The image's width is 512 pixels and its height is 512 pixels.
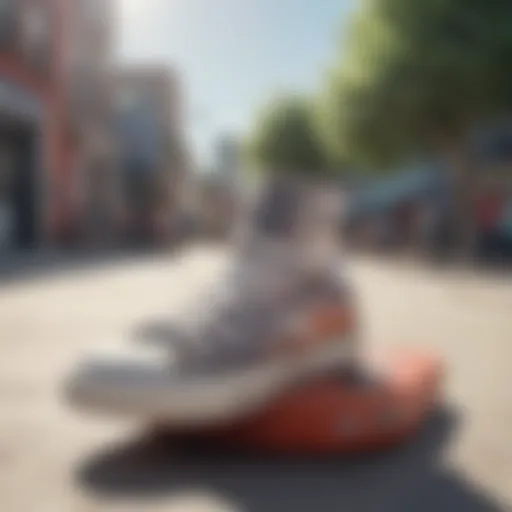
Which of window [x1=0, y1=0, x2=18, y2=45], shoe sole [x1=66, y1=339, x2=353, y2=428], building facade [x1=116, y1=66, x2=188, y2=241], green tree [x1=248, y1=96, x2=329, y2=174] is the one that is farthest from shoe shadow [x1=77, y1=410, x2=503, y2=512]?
green tree [x1=248, y1=96, x2=329, y2=174]

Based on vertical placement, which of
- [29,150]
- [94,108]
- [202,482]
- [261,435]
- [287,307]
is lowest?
[202,482]

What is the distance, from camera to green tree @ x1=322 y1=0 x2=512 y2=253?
21.2 meters

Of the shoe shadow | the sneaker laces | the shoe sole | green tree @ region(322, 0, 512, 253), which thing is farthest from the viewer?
green tree @ region(322, 0, 512, 253)

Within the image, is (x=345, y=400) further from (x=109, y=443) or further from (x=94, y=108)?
(x=94, y=108)

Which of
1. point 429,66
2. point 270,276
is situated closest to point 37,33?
point 429,66

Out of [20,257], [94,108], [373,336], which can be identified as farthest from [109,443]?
[94,108]

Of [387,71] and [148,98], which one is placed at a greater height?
[148,98]

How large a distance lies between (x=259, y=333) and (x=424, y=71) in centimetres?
1911

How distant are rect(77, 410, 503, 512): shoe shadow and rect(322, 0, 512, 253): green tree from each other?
61.4 ft

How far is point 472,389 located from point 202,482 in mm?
2303

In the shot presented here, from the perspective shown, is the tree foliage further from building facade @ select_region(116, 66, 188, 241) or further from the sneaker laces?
the sneaker laces

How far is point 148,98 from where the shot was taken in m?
37.0

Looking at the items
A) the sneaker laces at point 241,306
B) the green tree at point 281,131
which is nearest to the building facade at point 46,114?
the green tree at point 281,131

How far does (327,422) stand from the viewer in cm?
350
